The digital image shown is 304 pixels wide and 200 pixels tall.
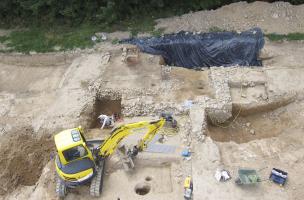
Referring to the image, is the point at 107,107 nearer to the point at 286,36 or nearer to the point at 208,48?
the point at 208,48

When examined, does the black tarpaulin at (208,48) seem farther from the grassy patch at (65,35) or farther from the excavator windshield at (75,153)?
the excavator windshield at (75,153)

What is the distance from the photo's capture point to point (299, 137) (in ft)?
50.1

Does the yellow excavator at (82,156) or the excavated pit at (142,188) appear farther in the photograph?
the excavated pit at (142,188)

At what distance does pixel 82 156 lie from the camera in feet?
44.5

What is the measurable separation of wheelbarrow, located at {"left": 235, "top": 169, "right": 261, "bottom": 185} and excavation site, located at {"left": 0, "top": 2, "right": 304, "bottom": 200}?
0.03 meters

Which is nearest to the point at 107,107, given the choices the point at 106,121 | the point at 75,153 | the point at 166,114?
the point at 106,121

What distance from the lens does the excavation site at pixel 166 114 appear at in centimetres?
1377

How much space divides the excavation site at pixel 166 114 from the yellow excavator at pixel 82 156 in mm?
34

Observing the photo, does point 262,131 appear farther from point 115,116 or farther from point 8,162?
point 8,162

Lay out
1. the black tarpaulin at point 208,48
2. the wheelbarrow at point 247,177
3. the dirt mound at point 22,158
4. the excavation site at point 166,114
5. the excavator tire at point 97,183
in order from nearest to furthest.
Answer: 1. the wheelbarrow at point 247,177
2. the excavator tire at point 97,183
3. the excavation site at point 166,114
4. the dirt mound at point 22,158
5. the black tarpaulin at point 208,48

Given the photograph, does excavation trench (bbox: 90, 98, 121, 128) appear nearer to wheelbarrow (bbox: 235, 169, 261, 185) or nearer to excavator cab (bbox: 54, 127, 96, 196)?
excavator cab (bbox: 54, 127, 96, 196)

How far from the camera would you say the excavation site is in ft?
45.2

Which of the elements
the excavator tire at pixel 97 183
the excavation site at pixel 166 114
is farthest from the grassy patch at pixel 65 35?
the excavator tire at pixel 97 183

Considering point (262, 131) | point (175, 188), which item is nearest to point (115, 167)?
point (175, 188)
